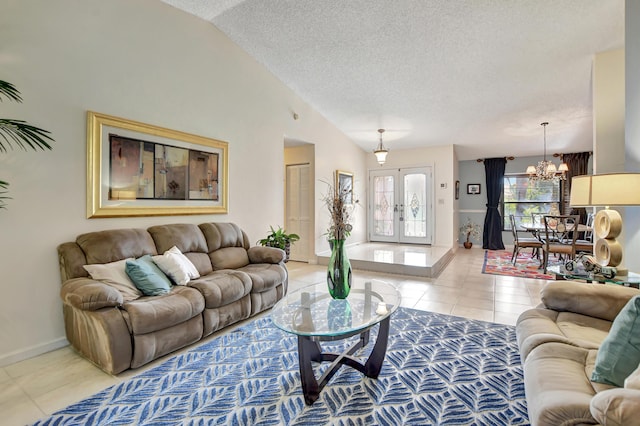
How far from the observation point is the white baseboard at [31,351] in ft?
7.57

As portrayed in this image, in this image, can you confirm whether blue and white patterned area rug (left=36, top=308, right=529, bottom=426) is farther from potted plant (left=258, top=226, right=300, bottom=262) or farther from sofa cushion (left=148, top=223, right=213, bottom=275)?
potted plant (left=258, top=226, right=300, bottom=262)

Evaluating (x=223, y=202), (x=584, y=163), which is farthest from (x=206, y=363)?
(x=584, y=163)

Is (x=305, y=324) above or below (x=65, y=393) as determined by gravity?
above

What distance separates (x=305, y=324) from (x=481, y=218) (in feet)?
25.9

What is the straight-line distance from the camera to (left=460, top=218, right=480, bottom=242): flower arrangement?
833cm

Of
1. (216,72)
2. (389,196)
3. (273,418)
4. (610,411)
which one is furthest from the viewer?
(389,196)

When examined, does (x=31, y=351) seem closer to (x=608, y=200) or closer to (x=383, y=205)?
(x=608, y=200)

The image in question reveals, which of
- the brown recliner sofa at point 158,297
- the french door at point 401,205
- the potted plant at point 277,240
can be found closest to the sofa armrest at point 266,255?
the brown recliner sofa at point 158,297

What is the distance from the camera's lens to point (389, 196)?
8.12 meters

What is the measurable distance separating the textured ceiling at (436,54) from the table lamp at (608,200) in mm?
1894

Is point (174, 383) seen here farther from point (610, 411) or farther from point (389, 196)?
point (389, 196)

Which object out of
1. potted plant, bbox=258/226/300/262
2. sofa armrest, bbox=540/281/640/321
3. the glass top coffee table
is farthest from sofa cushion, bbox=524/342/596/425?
potted plant, bbox=258/226/300/262

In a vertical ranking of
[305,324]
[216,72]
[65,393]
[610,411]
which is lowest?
[65,393]

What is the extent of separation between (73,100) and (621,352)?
4066 mm
